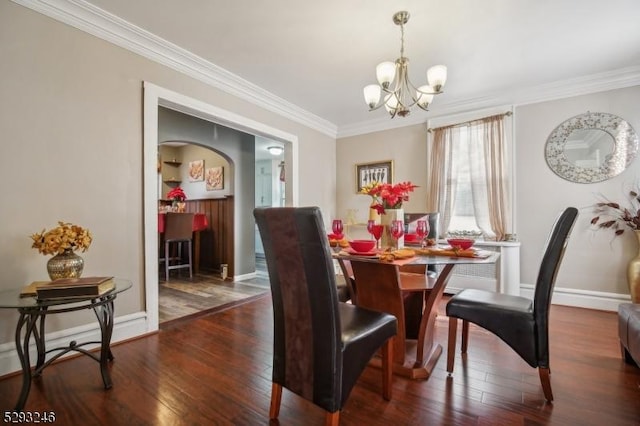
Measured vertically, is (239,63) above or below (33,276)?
above

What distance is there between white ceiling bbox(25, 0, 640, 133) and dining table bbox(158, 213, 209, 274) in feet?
8.21

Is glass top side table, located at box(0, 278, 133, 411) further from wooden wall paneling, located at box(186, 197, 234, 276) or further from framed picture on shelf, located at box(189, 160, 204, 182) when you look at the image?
framed picture on shelf, located at box(189, 160, 204, 182)

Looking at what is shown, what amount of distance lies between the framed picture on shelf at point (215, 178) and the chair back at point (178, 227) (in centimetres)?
96

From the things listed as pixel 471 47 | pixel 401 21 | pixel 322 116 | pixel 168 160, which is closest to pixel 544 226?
pixel 471 47

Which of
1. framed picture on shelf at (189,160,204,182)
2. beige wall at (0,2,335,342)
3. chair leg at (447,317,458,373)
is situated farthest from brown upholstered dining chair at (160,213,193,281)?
chair leg at (447,317,458,373)

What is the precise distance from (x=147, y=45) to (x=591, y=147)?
178 inches

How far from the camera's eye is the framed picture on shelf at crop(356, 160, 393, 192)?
439 centimetres

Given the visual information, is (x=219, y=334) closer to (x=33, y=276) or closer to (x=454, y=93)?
(x=33, y=276)

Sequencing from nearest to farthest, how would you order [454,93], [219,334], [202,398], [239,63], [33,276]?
1. [202,398]
2. [33,276]
3. [219,334]
4. [239,63]
5. [454,93]

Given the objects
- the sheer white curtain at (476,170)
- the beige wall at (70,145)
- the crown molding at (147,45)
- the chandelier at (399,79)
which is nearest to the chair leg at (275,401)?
the beige wall at (70,145)

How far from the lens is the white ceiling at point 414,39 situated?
2018 millimetres

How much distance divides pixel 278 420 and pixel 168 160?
239 inches

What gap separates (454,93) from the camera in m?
3.45

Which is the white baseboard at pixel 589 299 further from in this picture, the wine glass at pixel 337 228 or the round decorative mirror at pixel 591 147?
the wine glass at pixel 337 228
